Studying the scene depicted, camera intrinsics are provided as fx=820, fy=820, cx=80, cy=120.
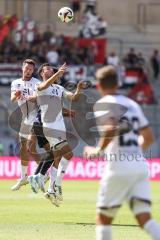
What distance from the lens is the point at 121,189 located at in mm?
9078

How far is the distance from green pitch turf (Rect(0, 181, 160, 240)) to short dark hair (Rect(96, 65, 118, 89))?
335 cm

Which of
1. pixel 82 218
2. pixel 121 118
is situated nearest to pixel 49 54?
pixel 82 218

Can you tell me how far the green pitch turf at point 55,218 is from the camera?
12062mm

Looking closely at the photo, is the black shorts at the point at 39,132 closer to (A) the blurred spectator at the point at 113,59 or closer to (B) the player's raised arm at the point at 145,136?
(B) the player's raised arm at the point at 145,136

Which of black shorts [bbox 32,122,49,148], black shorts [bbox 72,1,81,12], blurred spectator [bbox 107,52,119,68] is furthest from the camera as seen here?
black shorts [bbox 72,1,81,12]

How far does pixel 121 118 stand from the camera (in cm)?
910

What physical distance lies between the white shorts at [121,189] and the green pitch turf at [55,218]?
8.85 feet

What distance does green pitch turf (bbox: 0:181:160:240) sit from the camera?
12.1m

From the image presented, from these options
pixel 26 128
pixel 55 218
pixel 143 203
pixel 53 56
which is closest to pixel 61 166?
pixel 26 128

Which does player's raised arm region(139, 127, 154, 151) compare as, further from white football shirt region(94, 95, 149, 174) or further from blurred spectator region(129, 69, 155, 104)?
blurred spectator region(129, 69, 155, 104)

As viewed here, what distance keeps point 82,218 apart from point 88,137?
473 inches

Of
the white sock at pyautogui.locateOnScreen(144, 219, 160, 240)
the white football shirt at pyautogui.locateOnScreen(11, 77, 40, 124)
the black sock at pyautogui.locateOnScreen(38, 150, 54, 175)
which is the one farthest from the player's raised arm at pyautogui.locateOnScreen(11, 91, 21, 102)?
the white sock at pyautogui.locateOnScreen(144, 219, 160, 240)

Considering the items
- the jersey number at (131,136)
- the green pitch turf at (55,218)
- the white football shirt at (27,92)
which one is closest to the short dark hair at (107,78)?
the jersey number at (131,136)

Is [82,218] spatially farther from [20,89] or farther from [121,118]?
[121,118]
